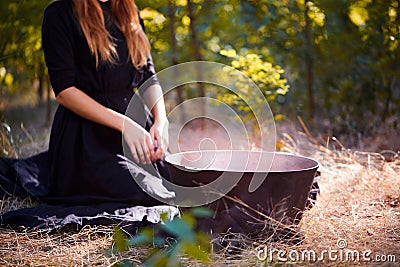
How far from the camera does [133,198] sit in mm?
1941

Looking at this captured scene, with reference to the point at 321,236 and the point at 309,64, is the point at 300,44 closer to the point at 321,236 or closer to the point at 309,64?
the point at 309,64

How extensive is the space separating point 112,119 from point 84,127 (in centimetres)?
15

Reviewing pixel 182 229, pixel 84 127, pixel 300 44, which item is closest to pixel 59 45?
pixel 84 127

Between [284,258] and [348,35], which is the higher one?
[348,35]

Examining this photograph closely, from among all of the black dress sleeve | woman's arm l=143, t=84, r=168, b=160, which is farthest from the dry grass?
the black dress sleeve

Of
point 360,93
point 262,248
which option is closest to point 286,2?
point 360,93

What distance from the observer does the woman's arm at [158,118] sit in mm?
2061

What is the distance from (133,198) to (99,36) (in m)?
0.64

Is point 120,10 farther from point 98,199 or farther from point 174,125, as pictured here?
point 174,125

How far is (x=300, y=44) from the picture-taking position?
3.23 meters

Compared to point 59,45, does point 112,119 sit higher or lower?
lower

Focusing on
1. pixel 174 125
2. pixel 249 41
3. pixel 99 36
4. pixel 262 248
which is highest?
pixel 99 36

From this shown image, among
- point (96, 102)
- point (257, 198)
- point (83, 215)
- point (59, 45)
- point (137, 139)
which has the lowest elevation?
point (83, 215)

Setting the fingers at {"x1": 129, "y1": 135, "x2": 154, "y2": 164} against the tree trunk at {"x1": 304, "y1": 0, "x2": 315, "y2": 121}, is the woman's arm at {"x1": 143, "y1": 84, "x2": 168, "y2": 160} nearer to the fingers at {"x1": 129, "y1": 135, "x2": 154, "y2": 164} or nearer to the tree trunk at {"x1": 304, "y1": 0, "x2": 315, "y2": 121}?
the fingers at {"x1": 129, "y1": 135, "x2": 154, "y2": 164}
